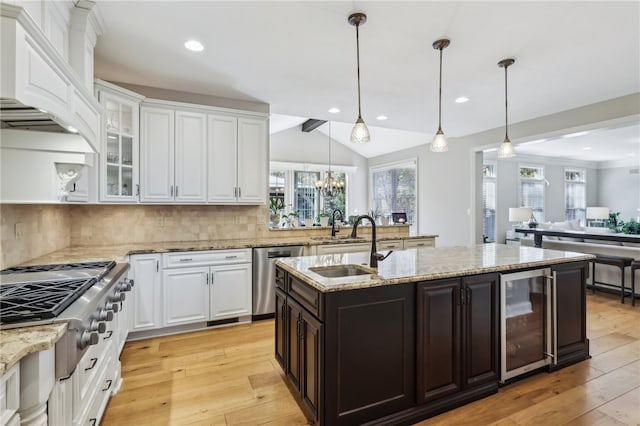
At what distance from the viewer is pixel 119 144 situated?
314 centimetres

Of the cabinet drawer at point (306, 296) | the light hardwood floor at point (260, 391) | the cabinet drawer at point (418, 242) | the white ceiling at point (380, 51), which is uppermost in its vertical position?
the white ceiling at point (380, 51)

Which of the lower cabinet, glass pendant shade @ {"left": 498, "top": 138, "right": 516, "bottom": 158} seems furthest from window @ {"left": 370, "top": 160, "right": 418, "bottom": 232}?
the lower cabinet

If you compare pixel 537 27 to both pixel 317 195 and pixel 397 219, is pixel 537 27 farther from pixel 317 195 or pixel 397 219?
pixel 317 195

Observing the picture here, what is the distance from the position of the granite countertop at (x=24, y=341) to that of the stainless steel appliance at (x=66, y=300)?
0.04 meters

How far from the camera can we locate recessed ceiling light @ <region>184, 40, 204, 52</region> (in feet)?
8.70

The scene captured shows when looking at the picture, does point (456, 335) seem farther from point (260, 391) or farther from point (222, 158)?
point (222, 158)

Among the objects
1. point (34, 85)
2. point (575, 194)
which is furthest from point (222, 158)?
point (575, 194)

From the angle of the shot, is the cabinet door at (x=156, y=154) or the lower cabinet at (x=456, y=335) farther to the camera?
the cabinet door at (x=156, y=154)

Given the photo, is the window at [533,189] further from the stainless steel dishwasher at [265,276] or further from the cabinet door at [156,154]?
the cabinet door at [156,154]

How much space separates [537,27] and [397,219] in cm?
348

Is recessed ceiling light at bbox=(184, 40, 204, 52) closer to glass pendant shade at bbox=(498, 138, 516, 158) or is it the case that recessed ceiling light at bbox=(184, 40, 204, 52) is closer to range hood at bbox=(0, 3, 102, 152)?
range hood at bbox=(0, 3, 102, 152)

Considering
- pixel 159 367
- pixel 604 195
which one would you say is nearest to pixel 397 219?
pixel 159 367

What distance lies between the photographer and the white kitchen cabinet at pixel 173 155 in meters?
3.37

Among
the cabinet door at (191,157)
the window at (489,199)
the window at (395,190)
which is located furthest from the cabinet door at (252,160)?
the window at (489,199)
